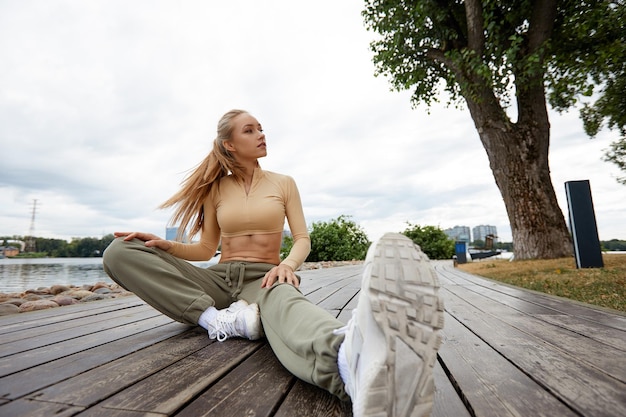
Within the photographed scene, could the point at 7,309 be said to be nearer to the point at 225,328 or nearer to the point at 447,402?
the point at 225,328

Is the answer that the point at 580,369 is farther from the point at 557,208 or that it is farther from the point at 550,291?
the point at 557,208

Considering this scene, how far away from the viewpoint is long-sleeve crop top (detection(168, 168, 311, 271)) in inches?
63.0

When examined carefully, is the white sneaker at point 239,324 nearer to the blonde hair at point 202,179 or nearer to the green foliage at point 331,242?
the blonde hair at point 202,179

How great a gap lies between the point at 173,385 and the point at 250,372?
0.67 ft

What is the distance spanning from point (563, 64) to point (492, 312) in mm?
6613

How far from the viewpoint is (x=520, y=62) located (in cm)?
500

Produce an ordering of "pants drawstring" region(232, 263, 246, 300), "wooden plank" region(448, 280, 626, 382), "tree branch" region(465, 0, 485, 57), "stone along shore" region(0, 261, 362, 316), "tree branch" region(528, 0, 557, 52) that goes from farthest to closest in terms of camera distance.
Answer: "tree branch" region(465, 0, 485, 57) < "tree branch" region(528, 0, 557, 52) < "stone along shore" region(0, 261, 362, 316) < "pants drawstring" region(232, 263, 246, 300) < "wooden plank" region(448, 280, 626, 382)

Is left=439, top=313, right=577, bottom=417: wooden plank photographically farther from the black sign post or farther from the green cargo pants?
the black sign post

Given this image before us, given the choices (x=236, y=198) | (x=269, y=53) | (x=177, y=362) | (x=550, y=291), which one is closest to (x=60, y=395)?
(x=177, y=362)

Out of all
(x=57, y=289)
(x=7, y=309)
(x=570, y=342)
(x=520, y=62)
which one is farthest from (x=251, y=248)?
(x=520, y=62)

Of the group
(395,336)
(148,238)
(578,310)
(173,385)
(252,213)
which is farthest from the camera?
(578,310)

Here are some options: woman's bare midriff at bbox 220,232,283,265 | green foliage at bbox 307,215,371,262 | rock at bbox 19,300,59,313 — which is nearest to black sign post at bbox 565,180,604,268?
woman's bare midriff at bbox 220,232,283,265

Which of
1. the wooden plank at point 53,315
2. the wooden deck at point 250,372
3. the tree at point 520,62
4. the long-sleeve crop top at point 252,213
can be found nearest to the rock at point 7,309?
the wooden plank at point 53,315

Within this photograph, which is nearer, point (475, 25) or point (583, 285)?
point (583, 285)
